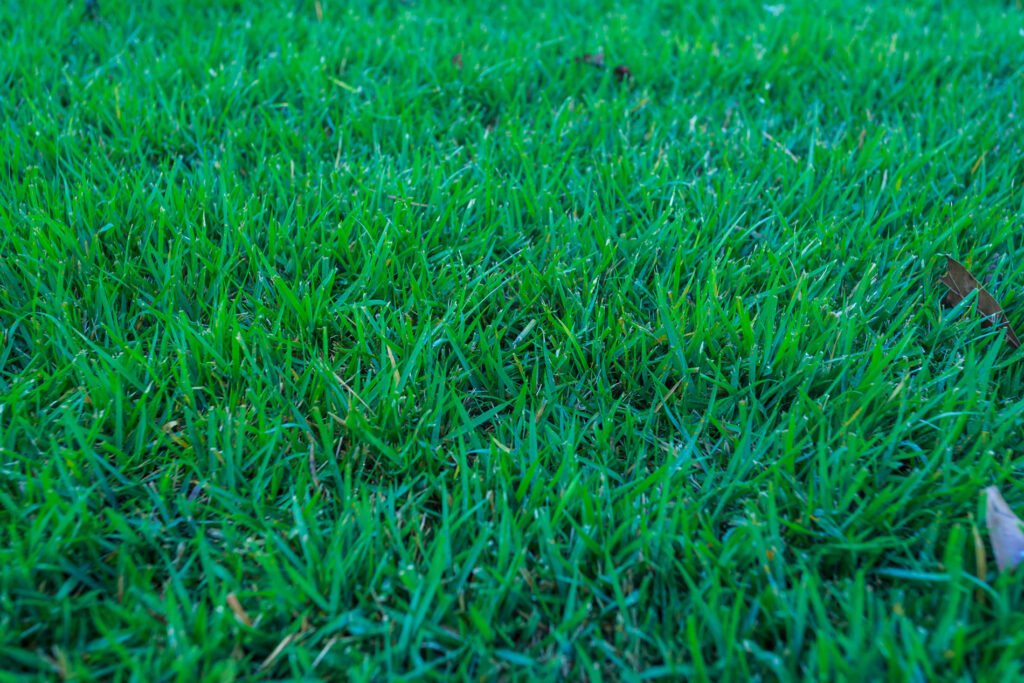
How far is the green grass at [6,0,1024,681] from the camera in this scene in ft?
3.98

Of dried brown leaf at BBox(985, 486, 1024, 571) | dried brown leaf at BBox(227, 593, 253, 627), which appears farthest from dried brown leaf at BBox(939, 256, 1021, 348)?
dried brown leaf at BBox(227, 593, 253, 627)

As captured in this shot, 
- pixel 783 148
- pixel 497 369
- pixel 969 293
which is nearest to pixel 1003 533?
pixel 969 293

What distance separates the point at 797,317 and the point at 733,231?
41cm

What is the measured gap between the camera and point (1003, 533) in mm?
1278

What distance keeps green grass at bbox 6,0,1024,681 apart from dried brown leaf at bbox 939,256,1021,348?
0.04 meters

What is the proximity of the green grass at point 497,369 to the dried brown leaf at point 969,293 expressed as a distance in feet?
0.14

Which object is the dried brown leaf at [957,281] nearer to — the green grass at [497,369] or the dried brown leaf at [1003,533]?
the green grass at [497,369]

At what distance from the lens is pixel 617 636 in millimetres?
1217

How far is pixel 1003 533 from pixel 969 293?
69cm

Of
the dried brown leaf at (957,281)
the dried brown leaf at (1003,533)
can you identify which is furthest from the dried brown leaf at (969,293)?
the dried brown leaf at (1003,533)

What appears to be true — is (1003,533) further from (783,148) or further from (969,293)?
(783,148)

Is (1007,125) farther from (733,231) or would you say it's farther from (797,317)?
(797,317)

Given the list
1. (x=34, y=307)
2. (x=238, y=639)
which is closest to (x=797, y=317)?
(x=238, y=639)

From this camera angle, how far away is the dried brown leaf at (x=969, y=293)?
175 centimetres
